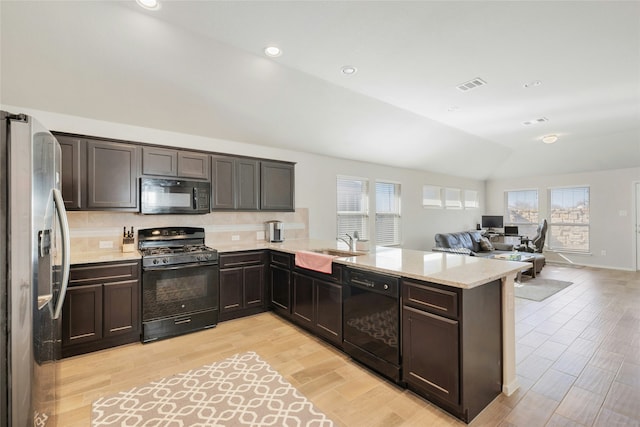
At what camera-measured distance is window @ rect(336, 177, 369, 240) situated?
5.88 metres

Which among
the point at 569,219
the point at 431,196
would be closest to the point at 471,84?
the point at 431,196

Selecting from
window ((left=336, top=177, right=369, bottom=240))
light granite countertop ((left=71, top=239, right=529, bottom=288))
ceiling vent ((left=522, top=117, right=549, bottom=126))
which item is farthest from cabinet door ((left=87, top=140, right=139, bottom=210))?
ceiling vent ((left=522, top=117, right=549, bottom=126))

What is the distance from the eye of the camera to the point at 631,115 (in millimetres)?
4902

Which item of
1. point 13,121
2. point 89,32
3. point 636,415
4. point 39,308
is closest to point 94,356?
point 39,308

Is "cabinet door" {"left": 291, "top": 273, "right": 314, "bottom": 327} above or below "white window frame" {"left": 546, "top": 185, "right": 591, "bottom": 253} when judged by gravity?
below

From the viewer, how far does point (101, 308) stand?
294 centimetres

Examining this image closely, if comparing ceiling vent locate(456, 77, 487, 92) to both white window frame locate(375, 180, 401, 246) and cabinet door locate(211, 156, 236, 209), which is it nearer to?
white window frame locate(375, 180, 401, 246)

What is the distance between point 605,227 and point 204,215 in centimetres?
925

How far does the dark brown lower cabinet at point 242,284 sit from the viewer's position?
3721 mm

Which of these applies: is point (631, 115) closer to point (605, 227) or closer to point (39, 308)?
point (605, 227)

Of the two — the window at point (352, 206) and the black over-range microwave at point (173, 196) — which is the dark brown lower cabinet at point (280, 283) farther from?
the window at point (352, 206)

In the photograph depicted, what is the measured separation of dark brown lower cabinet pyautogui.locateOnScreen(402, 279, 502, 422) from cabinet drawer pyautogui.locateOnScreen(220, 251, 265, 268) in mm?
2309

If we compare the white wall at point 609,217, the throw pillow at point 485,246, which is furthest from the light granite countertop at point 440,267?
the white wall at point 609,217

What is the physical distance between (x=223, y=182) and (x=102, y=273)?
1.77 meters
